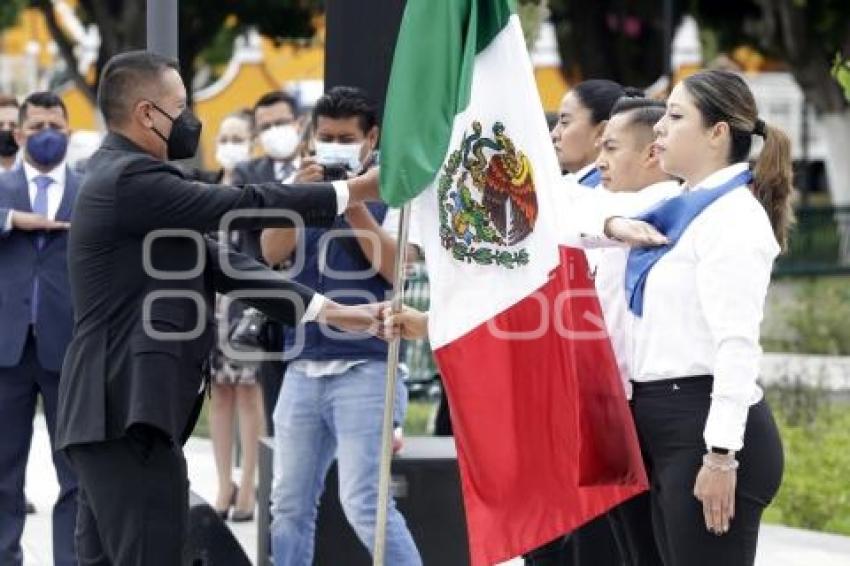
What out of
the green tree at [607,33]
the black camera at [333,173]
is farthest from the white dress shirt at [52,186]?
the green tree at [607,33]

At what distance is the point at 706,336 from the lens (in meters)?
5.74

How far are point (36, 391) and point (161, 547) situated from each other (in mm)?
2730

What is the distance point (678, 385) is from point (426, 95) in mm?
1222

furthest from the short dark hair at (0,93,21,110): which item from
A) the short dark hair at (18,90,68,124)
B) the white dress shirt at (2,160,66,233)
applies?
the white dress shirt at (2,160,66,233)

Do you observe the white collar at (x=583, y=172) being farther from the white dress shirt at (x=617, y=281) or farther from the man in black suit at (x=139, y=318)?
the man in black suit at (x=139, y=318)

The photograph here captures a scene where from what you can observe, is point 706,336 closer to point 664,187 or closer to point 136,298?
point 664,187

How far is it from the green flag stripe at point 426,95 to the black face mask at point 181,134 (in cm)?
60

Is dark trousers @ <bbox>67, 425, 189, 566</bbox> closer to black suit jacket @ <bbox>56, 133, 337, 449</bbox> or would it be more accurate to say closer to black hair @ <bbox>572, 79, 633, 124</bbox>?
black suit jacket @ <bbox>56, 133, 337, 449</bbox>

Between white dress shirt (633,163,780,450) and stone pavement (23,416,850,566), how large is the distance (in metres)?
3.46

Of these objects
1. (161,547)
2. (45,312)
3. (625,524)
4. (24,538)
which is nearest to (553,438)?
(625,524)

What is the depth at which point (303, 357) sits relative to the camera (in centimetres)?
750

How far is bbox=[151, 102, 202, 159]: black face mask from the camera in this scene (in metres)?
6.32

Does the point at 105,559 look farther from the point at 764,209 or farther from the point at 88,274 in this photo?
the point at 764,209

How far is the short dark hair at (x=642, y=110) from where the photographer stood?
651cm
